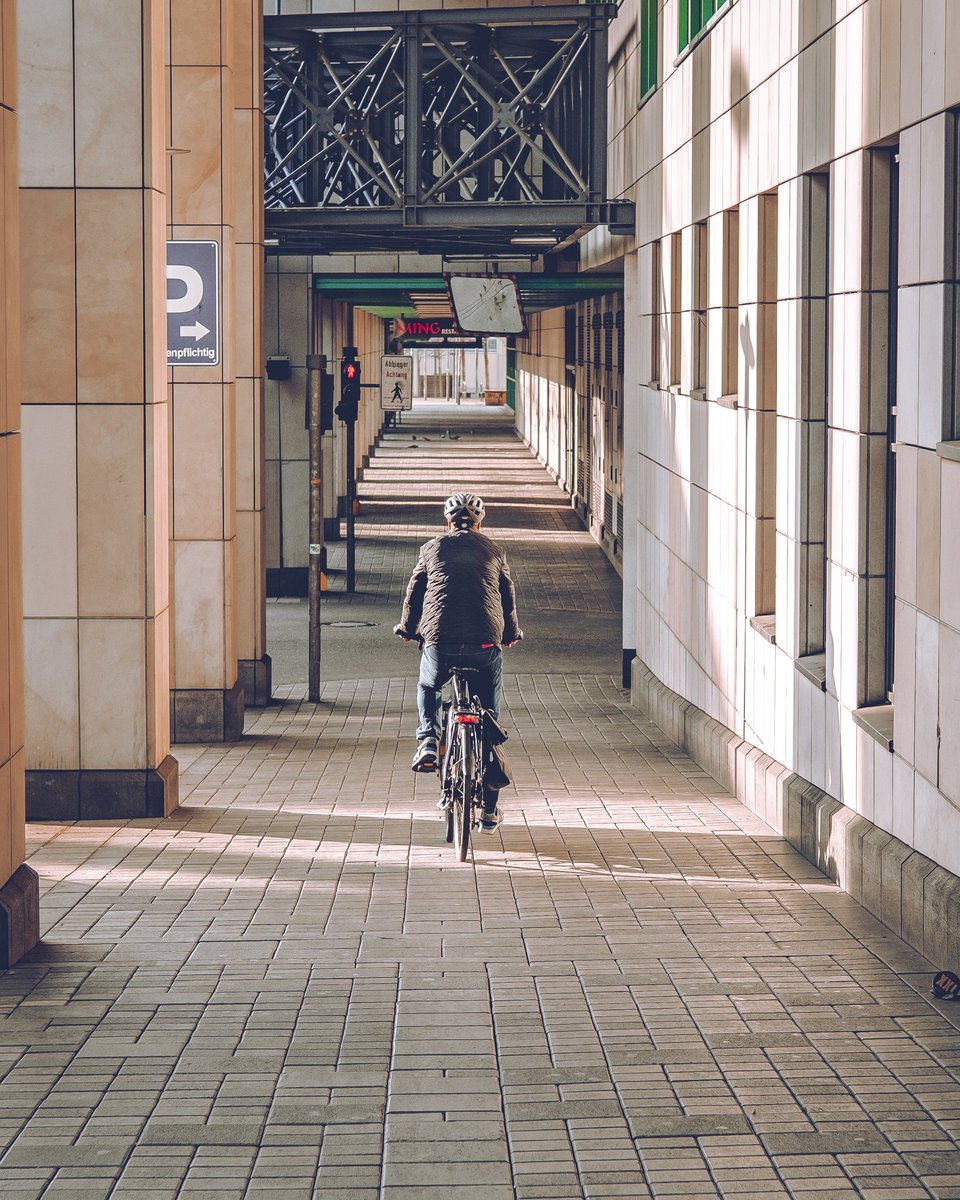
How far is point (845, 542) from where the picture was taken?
841 centimetres

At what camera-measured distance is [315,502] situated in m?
15.7

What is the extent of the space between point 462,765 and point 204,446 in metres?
5.25

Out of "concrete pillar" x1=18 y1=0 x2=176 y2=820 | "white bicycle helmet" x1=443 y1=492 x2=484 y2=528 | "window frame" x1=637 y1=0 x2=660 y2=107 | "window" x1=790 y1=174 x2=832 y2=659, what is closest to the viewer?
"window" x1=790 y1=174 x2=832 y2=659

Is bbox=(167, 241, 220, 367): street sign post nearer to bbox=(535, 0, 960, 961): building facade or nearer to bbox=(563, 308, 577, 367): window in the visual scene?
bbox=(535, 0, 960, 961): building facade

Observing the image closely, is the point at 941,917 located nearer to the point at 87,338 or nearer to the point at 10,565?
the point at 10,565

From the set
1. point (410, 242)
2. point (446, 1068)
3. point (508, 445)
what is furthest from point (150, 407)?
point (508, 445)

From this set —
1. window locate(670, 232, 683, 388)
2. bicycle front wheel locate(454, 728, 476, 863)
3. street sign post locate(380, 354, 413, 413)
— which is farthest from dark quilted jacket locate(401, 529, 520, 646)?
street sign post locate(380, 354, 413, 413)

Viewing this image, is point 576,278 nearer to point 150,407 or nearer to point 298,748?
point 298,748

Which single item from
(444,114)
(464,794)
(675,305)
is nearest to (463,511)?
(464,794)

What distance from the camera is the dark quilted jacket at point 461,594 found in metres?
9.24

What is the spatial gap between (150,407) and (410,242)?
9.83 metres

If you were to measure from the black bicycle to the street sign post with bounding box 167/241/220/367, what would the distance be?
191 inches

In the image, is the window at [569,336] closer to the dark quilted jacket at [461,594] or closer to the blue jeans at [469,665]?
Answer: the dark quilted jacket at [461,594]

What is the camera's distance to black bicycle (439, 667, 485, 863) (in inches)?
345
